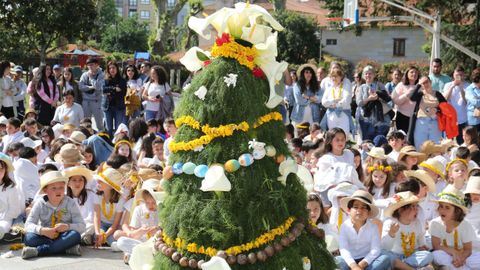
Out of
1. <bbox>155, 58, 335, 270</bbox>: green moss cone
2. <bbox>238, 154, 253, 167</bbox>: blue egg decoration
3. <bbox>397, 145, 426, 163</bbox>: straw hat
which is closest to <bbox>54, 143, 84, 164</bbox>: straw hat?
<bbox>397, 145, 426, 163</bbox>: straw hat

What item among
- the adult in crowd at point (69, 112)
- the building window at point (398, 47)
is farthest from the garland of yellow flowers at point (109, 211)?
the building window at point (398, 47)

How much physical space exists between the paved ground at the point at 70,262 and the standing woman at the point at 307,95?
214 inches

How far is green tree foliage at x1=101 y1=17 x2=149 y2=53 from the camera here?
69438mm

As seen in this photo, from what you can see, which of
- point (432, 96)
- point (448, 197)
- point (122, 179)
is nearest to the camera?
point (448, 197)

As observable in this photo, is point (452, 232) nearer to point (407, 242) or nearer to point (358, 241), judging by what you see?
point (407, 242)

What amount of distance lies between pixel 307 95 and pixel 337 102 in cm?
92

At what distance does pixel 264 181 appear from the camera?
450cm

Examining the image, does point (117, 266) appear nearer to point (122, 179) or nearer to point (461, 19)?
point (122, 179)

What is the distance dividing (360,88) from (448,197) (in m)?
5.37

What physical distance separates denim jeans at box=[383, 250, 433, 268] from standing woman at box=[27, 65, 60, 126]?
896 cm

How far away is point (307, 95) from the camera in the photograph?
1200cm

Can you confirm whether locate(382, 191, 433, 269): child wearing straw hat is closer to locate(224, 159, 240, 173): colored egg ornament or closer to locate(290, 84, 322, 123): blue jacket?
locate(224, 159, 240, 173): colored egg ornament

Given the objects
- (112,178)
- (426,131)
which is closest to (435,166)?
(426,131)

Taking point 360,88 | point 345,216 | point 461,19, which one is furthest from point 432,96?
point 461,19
